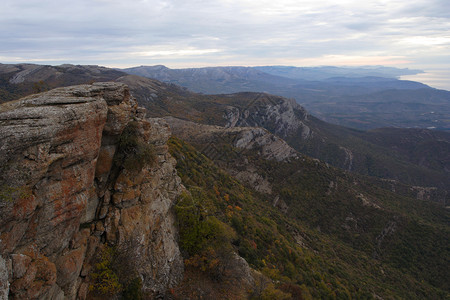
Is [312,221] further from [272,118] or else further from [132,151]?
[272,118]

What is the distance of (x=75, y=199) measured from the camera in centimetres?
1332

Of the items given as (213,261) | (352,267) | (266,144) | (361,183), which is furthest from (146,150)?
(361,183)

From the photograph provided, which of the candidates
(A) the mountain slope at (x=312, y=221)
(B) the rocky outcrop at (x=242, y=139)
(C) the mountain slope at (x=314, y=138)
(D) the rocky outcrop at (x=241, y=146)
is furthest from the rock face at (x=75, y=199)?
(C) the mountain slope at (x=314, y=138)

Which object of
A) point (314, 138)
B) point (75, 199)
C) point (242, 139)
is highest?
point (75, 199)

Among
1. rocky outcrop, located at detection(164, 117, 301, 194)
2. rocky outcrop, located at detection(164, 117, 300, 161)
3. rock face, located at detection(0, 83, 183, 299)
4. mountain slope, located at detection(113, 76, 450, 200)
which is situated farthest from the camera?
mountain slope, located at detection(113, 76, 450, 200)

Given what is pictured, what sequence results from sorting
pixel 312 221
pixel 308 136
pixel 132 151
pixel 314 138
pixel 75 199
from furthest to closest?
1. pixel 308 136
2. pixel 314 138
3. pixel 312 221
4. pixel 132 151
5. pixel 75 199

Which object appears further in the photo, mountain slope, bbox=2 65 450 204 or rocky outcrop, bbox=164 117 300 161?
mountain slope, bbox=2 65 450 204

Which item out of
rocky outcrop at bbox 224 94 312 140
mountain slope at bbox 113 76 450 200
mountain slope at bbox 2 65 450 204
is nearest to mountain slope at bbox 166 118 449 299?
mountain slope at bbox 2 65 450 204

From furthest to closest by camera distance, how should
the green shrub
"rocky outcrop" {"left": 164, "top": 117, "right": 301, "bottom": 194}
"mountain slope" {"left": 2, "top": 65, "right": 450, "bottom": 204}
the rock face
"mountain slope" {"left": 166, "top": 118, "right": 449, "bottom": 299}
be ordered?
"mountain slope" {"left": 2, "top": 65, "right": 450, "bottom": 204}, "rocky outcrop" {"left": 164, "top": 117, "right": 301, "bottom": 194}, "mountain slope" {"left": 166, "top": 118, "right": 449, "bottom": 299}, the green shrub, the rock face

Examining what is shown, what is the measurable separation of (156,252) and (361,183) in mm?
88002

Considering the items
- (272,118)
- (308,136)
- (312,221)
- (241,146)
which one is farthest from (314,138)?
(312,221)

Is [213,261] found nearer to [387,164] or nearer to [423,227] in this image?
[423,227]

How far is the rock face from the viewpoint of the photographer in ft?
34.3

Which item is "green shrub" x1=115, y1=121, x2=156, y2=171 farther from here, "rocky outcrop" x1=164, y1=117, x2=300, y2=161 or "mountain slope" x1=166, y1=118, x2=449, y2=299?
"rocky outcrop" x1=164, y1=117, x2=300, y2=161
